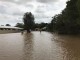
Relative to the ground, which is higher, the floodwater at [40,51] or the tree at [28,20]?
the tree at [28,20]

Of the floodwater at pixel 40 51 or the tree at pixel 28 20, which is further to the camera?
the tree at pixel 28 20

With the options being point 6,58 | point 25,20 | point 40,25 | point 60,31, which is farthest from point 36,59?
point 40,25

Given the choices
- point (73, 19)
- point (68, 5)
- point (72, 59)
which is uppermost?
point (68, 5)

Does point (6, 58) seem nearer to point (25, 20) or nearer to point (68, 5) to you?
point (68, 5)

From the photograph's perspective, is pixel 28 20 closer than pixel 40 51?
No

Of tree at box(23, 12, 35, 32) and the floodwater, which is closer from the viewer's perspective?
the floodwater

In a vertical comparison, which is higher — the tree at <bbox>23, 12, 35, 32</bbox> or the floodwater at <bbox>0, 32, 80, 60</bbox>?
the tree at <bbox>23, 12, 35, 32</bbox>

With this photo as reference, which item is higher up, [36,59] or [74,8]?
[74,8]

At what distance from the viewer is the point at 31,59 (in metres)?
15.6

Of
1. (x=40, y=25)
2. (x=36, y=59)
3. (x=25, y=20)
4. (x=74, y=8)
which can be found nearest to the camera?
(x=36, y=59)

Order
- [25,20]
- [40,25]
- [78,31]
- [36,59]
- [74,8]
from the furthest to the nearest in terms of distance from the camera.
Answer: [40,25] < [25,20] < [78,31] < [74,8] < [36,59]

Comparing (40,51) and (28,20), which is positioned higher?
(28,20)

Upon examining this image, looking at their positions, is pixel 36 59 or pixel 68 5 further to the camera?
pixel 68 5

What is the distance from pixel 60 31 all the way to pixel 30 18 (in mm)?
68035
